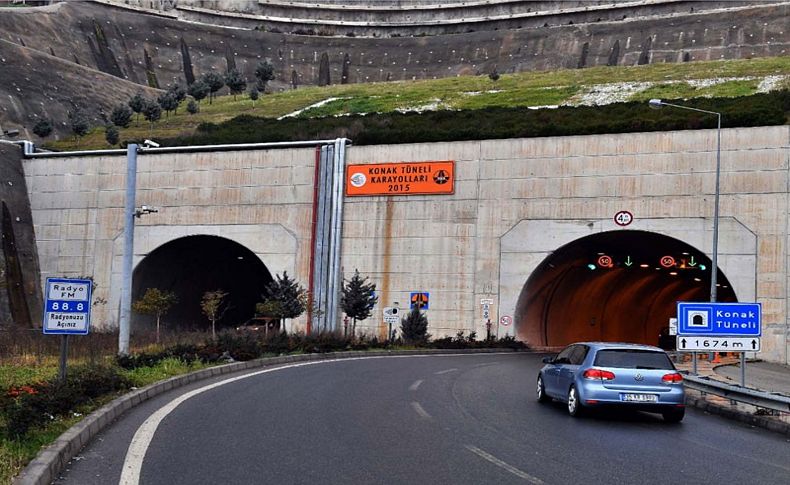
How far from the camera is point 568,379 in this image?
16.2 metres

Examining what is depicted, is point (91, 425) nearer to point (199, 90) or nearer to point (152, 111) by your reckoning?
point (152, 111)

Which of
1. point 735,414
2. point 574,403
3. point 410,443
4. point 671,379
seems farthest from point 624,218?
point 410,443

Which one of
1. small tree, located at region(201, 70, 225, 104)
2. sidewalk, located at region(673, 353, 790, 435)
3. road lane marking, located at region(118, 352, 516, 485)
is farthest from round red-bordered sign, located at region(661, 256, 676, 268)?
small tree, located at region(201, 70, 225, 104)

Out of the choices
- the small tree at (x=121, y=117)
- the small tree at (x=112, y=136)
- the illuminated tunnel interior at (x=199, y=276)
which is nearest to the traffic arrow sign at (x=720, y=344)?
the illuminated tunnel interior at (x=199, y=276)

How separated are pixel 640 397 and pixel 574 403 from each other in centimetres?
111

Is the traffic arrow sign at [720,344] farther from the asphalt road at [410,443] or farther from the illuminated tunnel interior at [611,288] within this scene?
the illuminated tunnel interior at [611,288]

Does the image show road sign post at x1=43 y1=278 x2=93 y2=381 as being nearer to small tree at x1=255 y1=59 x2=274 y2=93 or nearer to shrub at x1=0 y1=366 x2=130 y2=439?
shrub at x1=0 y1=366 x2=130 y2=439

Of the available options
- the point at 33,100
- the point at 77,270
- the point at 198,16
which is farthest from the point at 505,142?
the point at 198,16

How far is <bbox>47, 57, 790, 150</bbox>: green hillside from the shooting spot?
6550 centimetres

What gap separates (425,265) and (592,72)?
1755 inches

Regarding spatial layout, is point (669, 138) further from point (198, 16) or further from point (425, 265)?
point (198, 16)

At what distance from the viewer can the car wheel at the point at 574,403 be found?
51.2 feet

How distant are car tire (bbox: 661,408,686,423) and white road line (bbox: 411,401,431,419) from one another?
406cm

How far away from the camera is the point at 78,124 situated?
71812 millimetres
